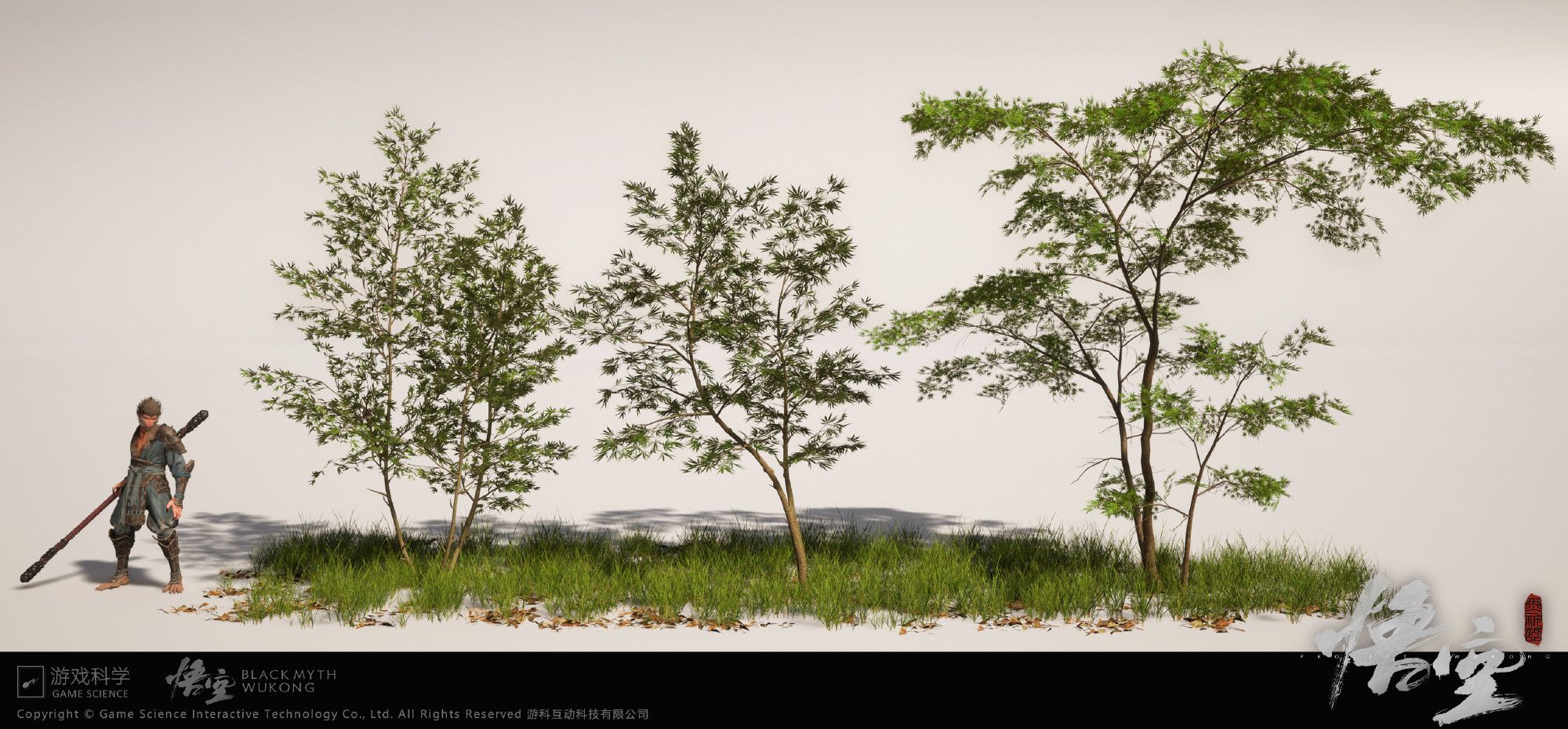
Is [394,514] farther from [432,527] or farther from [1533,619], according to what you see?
[1533,619]

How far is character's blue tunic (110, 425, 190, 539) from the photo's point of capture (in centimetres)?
1301

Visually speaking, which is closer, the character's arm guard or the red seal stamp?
the red seal stamp

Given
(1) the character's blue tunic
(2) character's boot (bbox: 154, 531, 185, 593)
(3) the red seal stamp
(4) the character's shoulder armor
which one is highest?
(4) the character's shoulder armor

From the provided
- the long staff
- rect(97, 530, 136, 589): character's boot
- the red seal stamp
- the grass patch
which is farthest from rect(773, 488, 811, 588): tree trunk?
rect(97, 530, 136, 589): character's boot

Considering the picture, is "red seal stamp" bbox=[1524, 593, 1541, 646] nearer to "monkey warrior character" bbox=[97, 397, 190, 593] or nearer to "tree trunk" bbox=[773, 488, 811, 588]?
"tree trunk" bbox=[773, 488, 811, 588]

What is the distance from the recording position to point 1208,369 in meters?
12.2

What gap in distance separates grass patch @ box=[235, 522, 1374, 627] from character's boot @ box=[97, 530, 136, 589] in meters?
1.43

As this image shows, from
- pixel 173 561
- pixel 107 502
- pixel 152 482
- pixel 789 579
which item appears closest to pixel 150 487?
pixel 152 482

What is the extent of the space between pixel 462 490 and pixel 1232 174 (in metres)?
9.62

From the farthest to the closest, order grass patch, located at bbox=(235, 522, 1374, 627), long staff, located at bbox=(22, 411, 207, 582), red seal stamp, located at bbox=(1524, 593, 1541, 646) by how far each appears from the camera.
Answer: long staff, located at bbox=(22, 411, 207, 582)
grass patch, located at bbox=(235, 522, 1374, 627)
red seal stamp, located at bbox=(1524, 593, 1541, 646)

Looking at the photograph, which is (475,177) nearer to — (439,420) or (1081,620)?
(439,420)

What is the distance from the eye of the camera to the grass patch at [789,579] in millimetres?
12289

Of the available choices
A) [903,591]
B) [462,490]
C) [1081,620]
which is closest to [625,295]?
[462,490]

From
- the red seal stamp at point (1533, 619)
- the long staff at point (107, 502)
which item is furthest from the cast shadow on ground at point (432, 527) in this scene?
the red seal stamp at point (1533, 619)
